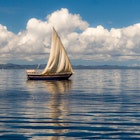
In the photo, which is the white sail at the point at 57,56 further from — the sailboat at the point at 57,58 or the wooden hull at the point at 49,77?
the wooden hull at the point at 49,77

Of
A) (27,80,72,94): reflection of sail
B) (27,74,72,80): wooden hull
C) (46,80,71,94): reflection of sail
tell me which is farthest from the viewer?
(27,74,72,80): wooden hull

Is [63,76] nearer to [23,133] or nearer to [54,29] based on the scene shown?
[54,29]

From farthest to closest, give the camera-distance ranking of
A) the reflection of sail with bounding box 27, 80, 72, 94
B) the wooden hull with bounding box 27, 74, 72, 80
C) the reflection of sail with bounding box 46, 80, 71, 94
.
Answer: the wooden hull with bounding box 27, 74, 72, 80
the reflection of sail with bounding box 27, 80, 72, 94
the reflection of sail with bounding box 46, 80, 71, 94

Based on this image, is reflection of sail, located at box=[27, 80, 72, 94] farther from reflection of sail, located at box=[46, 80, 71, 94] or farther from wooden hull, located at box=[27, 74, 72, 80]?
wooden hull, located at box=[27, 74, 72, 80]

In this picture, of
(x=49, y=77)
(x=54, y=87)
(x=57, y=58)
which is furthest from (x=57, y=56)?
(x=54, y=87)

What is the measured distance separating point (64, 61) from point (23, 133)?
10497 cm

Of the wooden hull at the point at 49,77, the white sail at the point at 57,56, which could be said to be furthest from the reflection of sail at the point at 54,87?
the wooden hull at the point at 49,77

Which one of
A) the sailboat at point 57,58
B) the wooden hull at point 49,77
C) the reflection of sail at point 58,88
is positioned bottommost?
the reflection of sail at point 58,88

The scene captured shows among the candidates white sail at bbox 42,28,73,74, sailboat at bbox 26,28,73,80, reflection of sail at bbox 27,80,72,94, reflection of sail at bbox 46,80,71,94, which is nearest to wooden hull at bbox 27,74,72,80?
sailboat at bbox 26,28,73,80

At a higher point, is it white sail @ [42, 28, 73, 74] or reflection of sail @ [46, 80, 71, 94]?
white sail @ [42, 28, 73, 74]

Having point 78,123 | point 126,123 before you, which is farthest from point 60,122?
point 126,123

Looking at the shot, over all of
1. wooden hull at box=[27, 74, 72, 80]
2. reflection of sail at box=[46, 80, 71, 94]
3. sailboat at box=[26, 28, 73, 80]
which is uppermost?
sailboat at box=[26, 28, 73, 80]

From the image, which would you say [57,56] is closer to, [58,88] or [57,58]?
[57,58]

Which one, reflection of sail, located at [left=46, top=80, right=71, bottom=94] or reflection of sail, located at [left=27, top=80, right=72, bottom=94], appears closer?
reflection of sail, located at [left=46, top=80, right=71, bottom=94]
